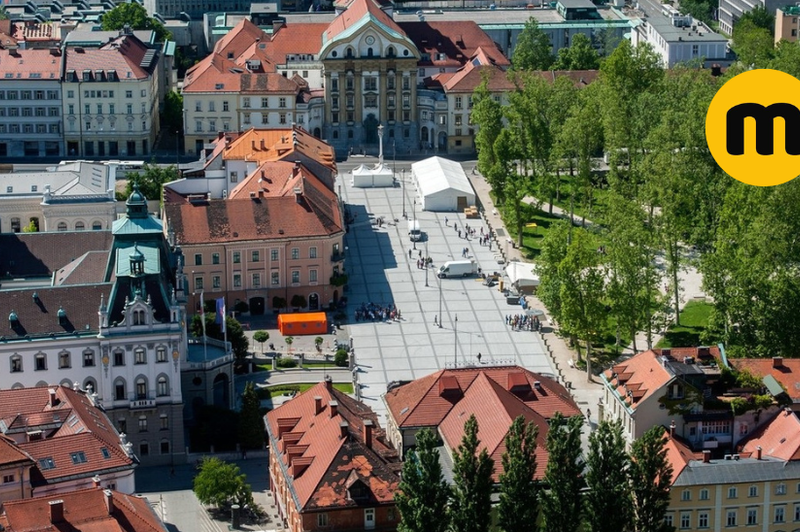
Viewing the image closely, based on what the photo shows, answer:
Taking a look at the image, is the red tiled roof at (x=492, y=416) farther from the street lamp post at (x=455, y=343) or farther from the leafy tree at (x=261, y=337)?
the leafy tree at (x=261, y=337)

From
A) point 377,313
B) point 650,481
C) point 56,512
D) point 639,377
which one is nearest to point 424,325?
point 377,313

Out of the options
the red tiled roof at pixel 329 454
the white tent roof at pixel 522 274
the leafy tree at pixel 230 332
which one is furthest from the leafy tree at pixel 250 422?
the white tent roof at pixel 522 274

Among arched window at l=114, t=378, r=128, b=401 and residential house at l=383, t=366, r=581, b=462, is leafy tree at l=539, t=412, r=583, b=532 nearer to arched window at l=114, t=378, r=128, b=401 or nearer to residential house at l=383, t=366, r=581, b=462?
residential house at l=383, t=366, r=581, b=462

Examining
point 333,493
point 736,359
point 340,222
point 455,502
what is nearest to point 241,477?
point 333,493

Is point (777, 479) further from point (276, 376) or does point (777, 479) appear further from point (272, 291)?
point (272, 291)

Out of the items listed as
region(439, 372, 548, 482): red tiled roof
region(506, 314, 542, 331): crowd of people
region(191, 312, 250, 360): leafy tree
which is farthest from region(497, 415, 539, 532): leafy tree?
region(506, 314, 542, 331): crowd of people

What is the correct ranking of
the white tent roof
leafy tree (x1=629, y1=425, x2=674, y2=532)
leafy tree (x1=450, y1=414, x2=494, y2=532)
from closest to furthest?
leafy tree (x1=450, y1=414, x2=494, y2=532)
leafy tree (x1=629, y1=425, x2=674, y2=532)
the white tent roof

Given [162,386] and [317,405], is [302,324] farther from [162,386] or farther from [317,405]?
[317,405]
